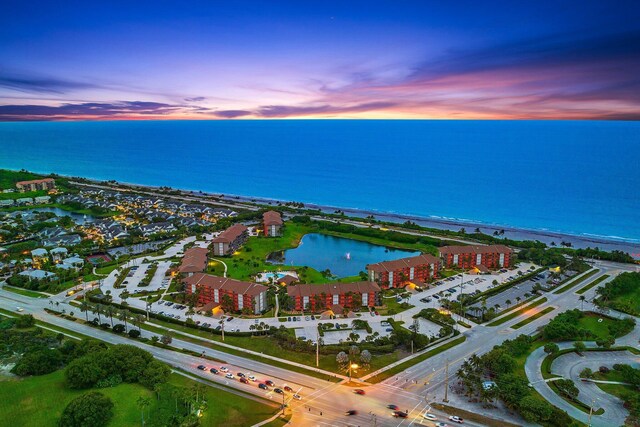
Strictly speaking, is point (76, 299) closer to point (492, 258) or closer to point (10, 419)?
point (10, 419)

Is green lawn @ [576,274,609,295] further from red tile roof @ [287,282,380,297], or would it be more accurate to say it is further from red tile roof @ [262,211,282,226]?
red tile roof @ [262,211,282,226]

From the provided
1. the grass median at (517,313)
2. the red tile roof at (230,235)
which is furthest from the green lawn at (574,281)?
the red tile roof at (230,235)

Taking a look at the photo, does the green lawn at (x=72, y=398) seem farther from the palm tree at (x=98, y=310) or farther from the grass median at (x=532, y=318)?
the grass median at (x=532, y=318)

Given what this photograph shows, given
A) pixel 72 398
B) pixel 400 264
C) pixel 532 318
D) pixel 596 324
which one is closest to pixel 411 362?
pixel 532 318

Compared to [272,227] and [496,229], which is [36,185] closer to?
[272,227]

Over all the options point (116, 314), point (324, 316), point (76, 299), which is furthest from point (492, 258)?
point (76, 299)

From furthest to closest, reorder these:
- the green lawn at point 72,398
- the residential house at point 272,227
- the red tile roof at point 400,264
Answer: the residential house at point 272,227, the red tile roof at point 400,264, the green lawn at point 72,398
